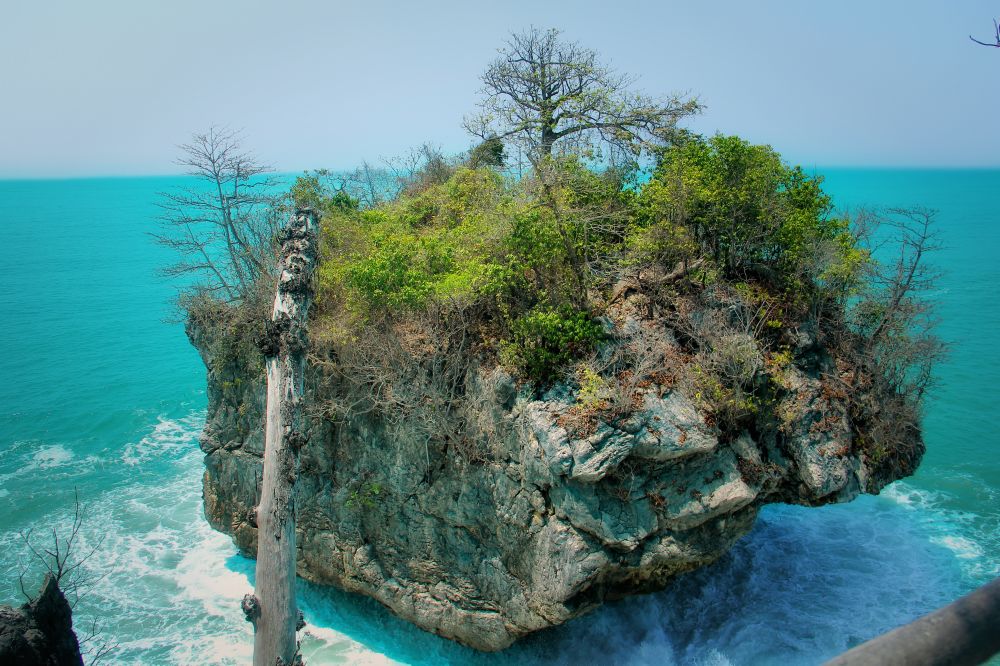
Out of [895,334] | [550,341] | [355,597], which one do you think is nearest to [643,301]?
[550,341]

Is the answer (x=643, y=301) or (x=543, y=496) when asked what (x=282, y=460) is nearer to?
(x=543, y=496)

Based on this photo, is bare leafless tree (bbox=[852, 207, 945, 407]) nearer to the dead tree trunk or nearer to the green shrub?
the green shrub

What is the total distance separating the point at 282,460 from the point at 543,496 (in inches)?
200

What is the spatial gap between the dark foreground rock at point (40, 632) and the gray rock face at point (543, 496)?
4325mm

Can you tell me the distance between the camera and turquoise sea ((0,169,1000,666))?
47.9 ft

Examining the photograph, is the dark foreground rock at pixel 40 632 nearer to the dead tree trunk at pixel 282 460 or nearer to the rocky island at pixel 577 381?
the dead tree trunk at pixel 282 460

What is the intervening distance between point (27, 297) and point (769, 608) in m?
53.4

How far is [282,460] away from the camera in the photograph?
9.54 m

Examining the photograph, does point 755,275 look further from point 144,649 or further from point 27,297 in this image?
point 27,297

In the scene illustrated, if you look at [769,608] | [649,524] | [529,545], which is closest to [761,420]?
[649,524]

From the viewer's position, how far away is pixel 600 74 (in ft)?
61.6

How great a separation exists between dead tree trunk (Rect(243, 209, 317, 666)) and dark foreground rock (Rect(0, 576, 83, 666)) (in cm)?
213

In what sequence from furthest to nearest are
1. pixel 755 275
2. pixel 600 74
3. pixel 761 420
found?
pixel 600 74 → pixel 755 275 → pixel 761 420

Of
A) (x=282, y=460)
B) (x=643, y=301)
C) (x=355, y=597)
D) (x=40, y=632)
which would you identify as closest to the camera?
(x=40, y=632)
